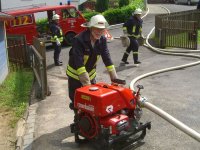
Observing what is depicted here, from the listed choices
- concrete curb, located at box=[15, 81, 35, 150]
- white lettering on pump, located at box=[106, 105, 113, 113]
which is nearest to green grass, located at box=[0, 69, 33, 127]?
concrete curb, located at box=[15, 81, 35, 150]

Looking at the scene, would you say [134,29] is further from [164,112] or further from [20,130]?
[20,130]

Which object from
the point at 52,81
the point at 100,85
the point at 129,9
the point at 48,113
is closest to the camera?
the point at 100,85

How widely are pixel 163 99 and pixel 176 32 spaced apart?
6874 millimetres

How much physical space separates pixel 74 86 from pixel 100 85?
70 centimetres

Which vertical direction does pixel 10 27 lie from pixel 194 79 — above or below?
above

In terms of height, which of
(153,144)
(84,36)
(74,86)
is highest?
(84,36)

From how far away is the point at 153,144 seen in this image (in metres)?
5.73

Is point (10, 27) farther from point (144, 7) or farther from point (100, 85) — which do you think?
point (144, 7)

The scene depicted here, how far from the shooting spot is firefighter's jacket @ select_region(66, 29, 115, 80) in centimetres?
540

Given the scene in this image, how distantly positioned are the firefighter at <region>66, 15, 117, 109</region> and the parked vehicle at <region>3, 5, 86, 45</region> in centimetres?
1017

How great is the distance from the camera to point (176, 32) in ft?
47.2

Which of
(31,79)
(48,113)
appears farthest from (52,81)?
(48,113)

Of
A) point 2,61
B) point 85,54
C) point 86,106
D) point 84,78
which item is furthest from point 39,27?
point 86,106

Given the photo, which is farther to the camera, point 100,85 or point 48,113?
point 48,113
